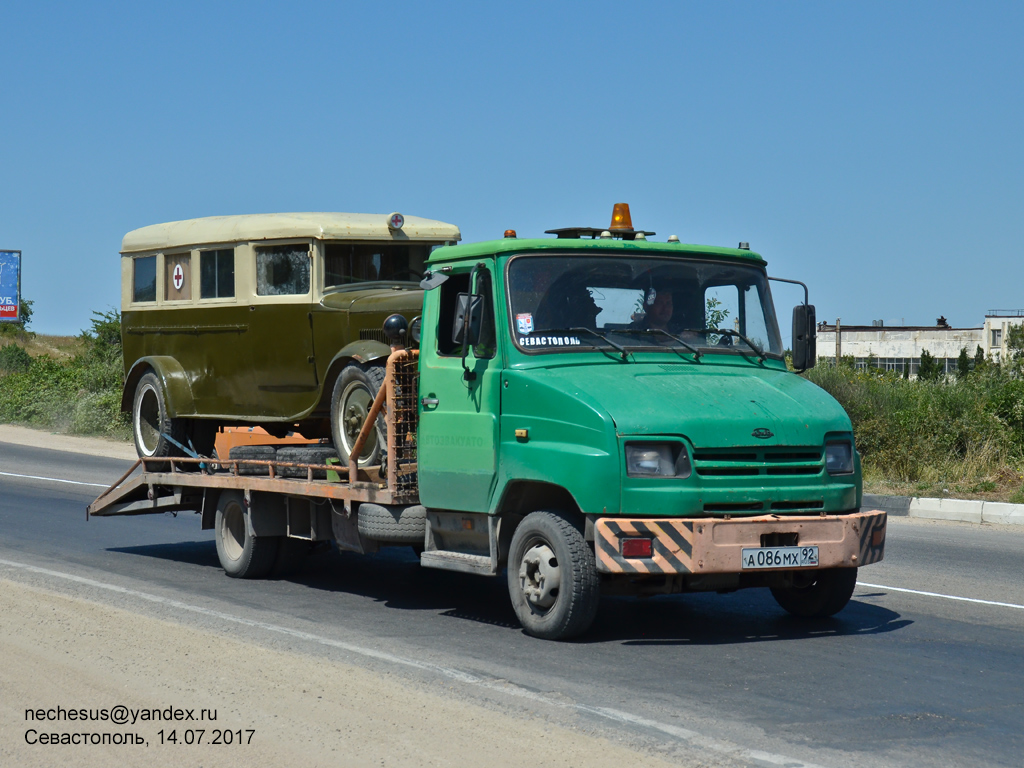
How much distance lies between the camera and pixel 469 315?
7715 millimetres

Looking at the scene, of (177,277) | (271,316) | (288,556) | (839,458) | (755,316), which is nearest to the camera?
(839,458)

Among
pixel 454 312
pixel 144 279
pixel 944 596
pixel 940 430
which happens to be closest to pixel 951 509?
pixel 940 430

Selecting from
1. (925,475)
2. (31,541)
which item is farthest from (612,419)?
(925,475)

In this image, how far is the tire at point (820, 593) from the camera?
7.84 m

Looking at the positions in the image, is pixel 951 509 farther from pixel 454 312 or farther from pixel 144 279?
pixel 144 279

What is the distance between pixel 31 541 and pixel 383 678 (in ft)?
25.5

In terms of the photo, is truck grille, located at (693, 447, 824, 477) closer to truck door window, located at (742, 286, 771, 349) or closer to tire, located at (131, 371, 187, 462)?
truck door window, located at (742, 286, 771, 349)

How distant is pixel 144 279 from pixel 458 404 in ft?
17.3

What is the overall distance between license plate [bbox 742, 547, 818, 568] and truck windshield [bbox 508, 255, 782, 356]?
1.48 m

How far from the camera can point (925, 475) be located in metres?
17.8

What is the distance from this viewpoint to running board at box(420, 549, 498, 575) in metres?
7.80

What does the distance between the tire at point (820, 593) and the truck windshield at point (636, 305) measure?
4.85ft

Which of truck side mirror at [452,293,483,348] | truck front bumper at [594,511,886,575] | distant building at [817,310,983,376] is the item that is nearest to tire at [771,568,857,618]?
truck front bumper at [594,511,886,575]

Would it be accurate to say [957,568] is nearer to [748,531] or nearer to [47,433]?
[748,531]
